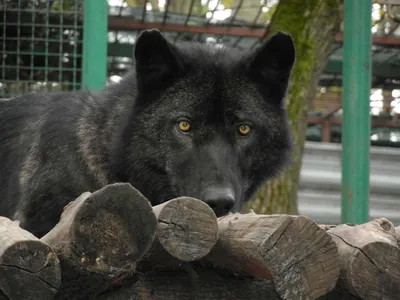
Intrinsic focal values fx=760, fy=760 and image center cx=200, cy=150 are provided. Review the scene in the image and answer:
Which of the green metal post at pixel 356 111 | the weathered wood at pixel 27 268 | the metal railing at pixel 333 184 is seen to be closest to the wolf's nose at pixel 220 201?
the weathered wood at pixel 27 268

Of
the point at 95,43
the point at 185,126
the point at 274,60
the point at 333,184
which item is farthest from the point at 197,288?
the point at 333,184

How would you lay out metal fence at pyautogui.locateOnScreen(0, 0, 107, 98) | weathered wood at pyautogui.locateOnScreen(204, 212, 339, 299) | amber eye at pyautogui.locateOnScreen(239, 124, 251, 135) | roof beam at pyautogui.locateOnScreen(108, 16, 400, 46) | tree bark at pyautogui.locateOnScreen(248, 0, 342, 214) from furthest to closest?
roof beam at pyautogui.locateOnScreen(108, 16, 400, 46), metal fence at pyautogui.locateOnScreen(0, 0, 107, 98), tree bark at pyautogui.locateOnScreen(248, 0, 342, 214), amber eye at pyautogui.locateOnScreen(239, 124, 251, 135), weathered wood at pyautogui.locateOnScreen(204, 212, 339, 299)

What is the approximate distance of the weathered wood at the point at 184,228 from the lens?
2.44 meters

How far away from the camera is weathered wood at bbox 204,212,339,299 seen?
2379 millimetres

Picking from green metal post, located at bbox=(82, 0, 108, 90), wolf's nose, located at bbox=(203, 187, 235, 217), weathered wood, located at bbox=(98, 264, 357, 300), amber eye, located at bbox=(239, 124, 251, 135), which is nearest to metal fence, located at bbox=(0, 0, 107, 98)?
green metal post, located at bbox=(82, 0, 108, 90)

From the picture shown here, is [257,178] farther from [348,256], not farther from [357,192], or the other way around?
[348,256]

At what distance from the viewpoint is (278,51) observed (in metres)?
4.01

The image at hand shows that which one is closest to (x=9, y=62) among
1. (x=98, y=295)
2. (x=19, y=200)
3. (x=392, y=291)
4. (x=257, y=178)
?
(x=19, y=200)

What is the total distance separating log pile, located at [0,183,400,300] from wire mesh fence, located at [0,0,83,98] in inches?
152

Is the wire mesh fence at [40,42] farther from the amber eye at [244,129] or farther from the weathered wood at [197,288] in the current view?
the weathered wood at [197,288]

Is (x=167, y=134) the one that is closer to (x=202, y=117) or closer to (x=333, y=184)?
(x=202, y=117)

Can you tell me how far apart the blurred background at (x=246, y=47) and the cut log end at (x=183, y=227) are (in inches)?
123

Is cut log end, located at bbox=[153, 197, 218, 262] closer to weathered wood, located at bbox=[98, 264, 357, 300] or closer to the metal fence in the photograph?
weathered wood, located at bbox=[98, 264, 357, 300]

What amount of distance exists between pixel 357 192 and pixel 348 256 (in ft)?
9.11
